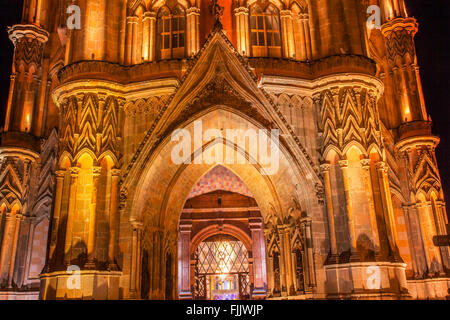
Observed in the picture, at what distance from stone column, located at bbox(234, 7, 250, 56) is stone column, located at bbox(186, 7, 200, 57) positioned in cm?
154

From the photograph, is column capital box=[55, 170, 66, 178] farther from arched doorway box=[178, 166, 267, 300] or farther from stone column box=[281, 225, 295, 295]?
arched doorway box=[178, 166, 267, 300]

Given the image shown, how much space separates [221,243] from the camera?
2964 centimetres

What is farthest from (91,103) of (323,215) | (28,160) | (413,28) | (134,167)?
(413,28)

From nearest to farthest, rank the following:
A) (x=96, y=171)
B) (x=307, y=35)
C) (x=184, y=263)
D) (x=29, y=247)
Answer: (x=96, y=171), (x=307, y=35), (x=29, y=247), (x=184, y=263)

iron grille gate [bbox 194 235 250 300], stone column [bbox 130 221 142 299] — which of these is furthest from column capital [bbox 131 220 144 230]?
iron grille gate [bbox 194 235 250 300]

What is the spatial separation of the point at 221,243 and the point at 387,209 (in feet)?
51.3

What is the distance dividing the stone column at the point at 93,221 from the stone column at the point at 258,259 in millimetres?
12957

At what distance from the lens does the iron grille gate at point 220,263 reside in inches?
1126

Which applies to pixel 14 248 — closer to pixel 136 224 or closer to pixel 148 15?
pixel 136 224

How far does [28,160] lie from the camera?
20.2 metres

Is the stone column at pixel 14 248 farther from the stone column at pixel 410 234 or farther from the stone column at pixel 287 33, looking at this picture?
the stone column at pixel 410 234

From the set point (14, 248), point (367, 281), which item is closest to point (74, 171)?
point (14, 248)

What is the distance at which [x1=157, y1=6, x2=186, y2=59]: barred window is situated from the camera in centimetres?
1853
